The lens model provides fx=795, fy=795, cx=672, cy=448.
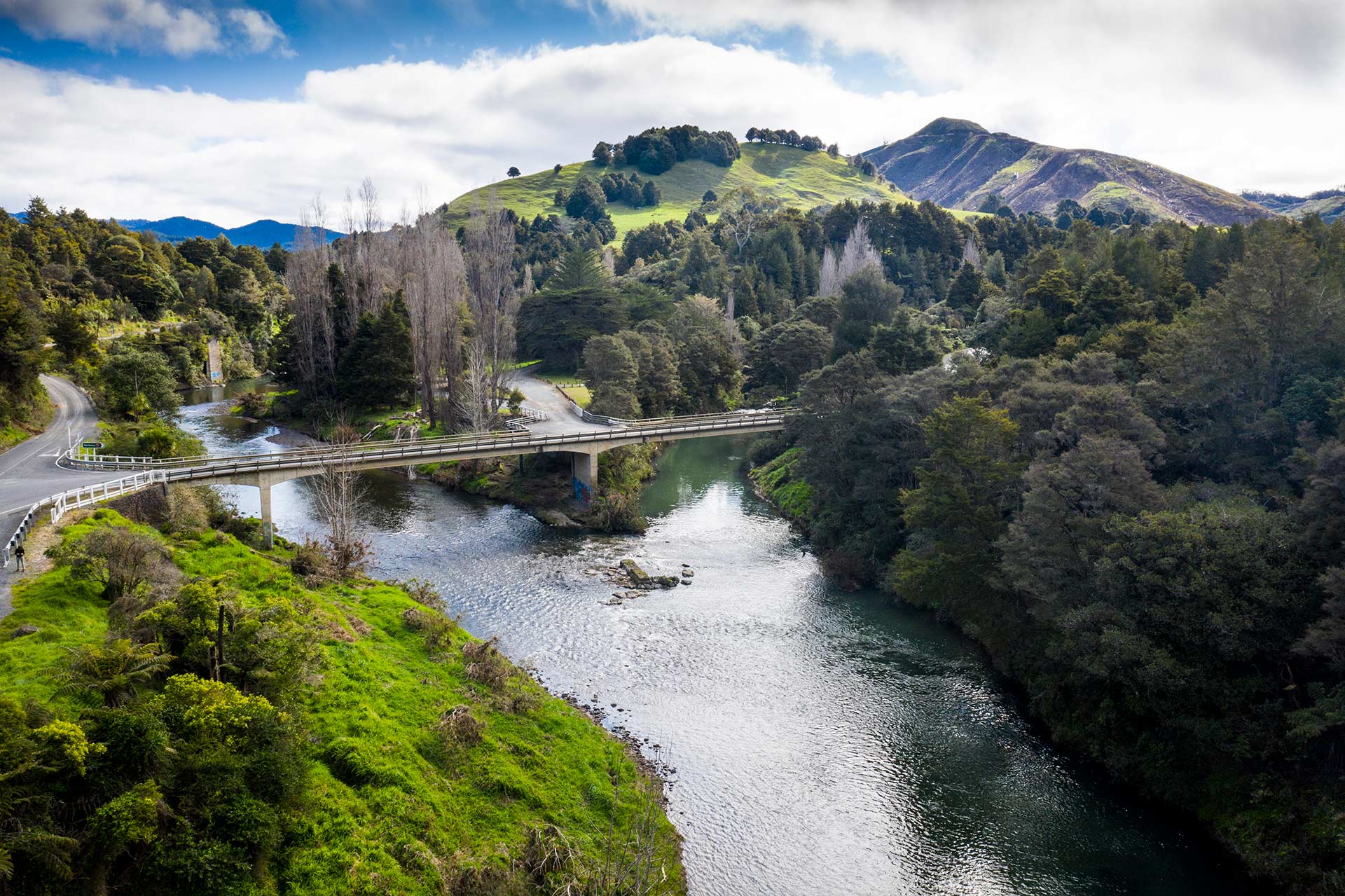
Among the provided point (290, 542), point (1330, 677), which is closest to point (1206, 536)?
point (1330, 677)

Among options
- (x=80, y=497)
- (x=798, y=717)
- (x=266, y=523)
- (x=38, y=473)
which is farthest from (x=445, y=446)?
(x=798, y=717)

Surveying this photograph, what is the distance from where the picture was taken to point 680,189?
181750 mm

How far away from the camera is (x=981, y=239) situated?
400 ft

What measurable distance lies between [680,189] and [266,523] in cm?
15621

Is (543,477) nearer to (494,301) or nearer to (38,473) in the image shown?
(494,301)

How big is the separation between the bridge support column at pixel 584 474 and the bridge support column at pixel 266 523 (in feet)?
63.7

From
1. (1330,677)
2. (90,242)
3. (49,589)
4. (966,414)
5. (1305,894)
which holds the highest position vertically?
(90,242)

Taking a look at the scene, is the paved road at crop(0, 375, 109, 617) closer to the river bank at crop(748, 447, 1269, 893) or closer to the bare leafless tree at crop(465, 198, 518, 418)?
the bare leafless tree at crop(465, 198, 518, 418)

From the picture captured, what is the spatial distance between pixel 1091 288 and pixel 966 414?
18.3 meters

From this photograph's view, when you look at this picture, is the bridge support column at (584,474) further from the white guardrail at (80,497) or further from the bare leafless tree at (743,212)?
the bare leafless tree at (743,212)

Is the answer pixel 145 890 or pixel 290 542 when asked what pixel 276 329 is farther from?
pixel 145 890

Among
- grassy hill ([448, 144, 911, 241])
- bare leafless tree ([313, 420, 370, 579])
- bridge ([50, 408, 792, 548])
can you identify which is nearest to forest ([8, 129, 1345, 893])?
bridge ([50, 408, 792, 548])

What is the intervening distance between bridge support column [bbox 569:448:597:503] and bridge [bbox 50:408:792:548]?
6cm

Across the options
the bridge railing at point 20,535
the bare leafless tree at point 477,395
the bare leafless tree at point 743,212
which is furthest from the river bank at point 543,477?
the bare leafless tree at point 743,212
